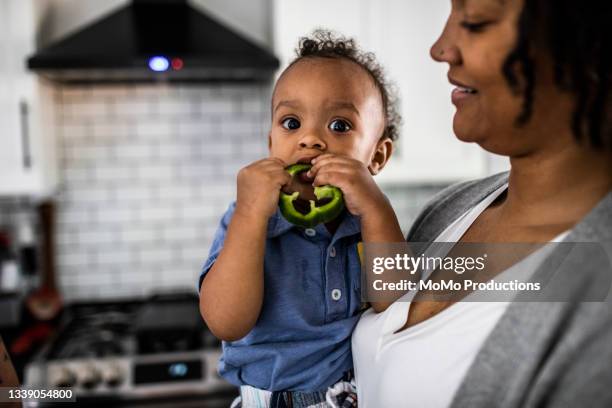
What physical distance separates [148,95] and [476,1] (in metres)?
2.12

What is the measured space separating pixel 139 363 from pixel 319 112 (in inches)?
55.9

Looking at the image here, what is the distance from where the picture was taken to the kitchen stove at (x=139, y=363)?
1.97 m

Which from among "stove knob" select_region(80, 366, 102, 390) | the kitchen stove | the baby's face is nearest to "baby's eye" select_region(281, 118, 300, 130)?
the baby's face

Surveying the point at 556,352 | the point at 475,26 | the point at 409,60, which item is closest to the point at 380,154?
the point at 475,26

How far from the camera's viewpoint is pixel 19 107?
6.68 feet

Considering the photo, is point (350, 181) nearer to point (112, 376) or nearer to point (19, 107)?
point (112, 376)

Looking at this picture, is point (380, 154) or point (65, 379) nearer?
point (380, 154)

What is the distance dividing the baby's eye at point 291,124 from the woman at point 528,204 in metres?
0.33

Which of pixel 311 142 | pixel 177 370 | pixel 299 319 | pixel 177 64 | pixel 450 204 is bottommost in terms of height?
pixel 177 370

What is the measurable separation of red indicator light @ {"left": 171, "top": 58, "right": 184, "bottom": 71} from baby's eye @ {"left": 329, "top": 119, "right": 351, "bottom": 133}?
124cm

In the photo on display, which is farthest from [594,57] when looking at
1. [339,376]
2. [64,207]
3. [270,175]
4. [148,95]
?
[64,207]

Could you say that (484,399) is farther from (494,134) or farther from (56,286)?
(56,286)

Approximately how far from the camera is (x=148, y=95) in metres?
2.53

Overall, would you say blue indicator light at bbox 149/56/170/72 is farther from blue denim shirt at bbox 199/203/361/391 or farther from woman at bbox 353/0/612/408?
woman at bbox 353/0/612/408
